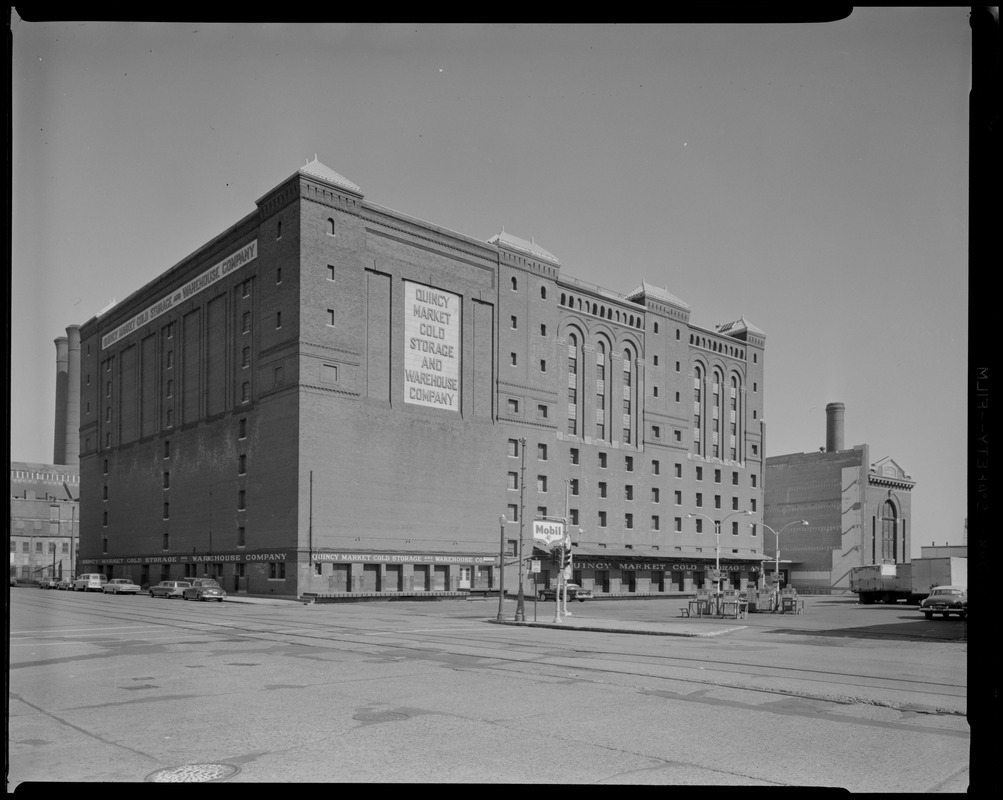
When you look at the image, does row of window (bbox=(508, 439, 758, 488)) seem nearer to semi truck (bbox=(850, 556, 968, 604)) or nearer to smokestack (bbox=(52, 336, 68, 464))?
semi truck (bbox=(850, 556, 968, 604))

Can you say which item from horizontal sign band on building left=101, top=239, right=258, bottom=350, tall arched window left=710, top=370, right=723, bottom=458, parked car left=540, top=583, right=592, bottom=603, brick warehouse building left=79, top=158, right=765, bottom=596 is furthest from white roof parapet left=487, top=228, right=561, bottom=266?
parked car left=540, top=583, right=592, bottom=603

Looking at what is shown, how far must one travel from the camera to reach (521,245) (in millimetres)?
73625

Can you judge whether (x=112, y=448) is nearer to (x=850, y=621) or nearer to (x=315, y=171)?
(x=315, y=171)

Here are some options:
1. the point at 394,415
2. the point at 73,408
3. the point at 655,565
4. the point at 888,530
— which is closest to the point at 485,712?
the point at 394,415

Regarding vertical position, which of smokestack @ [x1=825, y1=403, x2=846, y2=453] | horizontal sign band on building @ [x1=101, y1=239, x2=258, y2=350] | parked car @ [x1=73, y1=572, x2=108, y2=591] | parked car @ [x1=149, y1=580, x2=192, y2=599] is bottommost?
parked car @ [x1=73, y1=572, x2=108, y2=591]

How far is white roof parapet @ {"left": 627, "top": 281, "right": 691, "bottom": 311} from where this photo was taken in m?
82.2

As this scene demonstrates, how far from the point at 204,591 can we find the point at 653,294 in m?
48.3

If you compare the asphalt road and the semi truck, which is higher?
the asphalt road

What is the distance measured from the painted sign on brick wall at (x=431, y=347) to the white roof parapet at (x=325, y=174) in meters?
8.15

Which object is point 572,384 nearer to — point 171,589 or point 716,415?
point 716,415

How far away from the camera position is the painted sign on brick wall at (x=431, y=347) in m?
65.3

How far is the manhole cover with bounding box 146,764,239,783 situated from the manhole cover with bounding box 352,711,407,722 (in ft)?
9.74

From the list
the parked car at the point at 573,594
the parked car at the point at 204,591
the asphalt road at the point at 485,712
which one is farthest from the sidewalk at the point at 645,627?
the parked car at the point at 573,594

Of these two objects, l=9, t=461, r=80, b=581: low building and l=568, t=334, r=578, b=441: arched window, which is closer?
l=568, t=334, r=578, b=441: arched window
